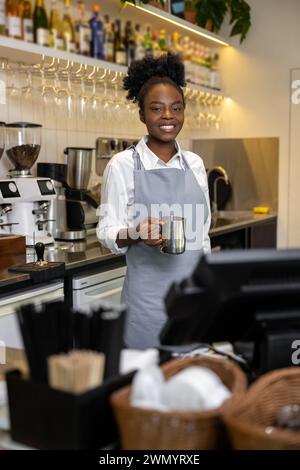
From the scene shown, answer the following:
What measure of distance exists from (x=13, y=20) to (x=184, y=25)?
1.64 metres

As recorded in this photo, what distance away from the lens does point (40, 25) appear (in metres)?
3.27

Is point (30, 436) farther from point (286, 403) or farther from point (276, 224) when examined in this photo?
point (276, 224)

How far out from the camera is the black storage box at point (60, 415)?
0.90 meters

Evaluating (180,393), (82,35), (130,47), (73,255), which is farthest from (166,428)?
(130,47)

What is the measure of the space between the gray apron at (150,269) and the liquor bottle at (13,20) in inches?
48.1

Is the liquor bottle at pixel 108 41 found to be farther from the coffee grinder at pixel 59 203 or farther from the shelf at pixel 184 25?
the coffee grinder at pixel 59 203

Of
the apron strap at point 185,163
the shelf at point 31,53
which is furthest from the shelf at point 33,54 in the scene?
the apron strap at point 185,163

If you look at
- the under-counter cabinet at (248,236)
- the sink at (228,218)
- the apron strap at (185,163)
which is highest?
the apron strap at (185,163)

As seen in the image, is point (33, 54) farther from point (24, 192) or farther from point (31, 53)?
point (24, 192)

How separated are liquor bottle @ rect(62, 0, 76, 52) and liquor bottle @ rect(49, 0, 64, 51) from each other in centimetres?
2

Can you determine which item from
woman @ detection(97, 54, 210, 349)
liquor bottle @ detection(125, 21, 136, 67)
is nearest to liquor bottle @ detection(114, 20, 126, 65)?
liquor bottle @ detection(125, 21, 136, 67)
